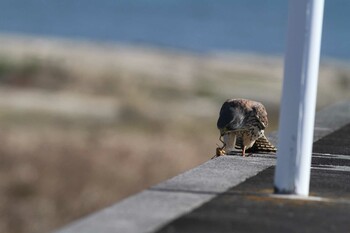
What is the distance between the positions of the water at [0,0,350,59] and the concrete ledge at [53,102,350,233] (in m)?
47.5

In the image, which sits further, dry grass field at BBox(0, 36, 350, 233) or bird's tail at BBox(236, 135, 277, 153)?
dry grass field at BBox(0, 36, 350, 233)

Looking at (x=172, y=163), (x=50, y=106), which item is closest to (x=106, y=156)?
(x=172, y=163)

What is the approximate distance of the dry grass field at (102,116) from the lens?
18.0m

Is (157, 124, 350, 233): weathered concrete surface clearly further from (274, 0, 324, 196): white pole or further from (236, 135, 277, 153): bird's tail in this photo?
(236, 135, 277, 153): bird's tail

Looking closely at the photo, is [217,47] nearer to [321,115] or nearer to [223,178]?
[321,115]

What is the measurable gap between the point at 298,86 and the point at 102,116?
19683 mm

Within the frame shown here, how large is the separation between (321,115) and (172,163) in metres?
5.63

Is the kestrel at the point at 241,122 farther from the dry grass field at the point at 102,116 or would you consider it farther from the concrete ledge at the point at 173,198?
the dry grass field at the point at 102,116

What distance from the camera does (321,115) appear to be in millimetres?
14055

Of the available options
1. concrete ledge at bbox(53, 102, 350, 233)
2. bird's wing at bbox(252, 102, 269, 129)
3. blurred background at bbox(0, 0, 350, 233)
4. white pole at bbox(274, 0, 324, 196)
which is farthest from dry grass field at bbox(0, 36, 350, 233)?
white pole at bbox(274, 0, 324, 196)

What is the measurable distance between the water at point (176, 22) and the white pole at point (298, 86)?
48.9 m

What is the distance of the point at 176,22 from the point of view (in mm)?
103062

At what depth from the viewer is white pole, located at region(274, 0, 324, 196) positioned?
807 centimetres

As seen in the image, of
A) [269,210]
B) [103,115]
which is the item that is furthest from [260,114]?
[103,115]
